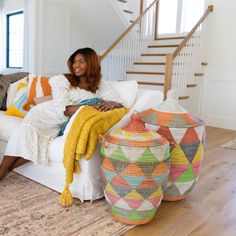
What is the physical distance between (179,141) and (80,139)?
2.10ft

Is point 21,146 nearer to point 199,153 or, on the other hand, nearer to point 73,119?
point 73,119

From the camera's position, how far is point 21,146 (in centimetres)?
199

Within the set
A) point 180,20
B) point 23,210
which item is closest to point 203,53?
point 180,20

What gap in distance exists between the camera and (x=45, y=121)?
216 centimetres

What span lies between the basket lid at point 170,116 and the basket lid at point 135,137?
0.22 meters

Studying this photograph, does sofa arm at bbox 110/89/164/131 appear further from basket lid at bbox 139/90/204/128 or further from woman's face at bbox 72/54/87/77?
woman's face at bbox 72/54/87/77

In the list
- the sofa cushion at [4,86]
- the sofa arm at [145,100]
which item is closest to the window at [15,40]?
the sofa cushion at [4,86]

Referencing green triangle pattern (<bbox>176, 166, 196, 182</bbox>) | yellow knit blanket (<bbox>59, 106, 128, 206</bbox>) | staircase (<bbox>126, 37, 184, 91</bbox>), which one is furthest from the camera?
staircase (<bbox>126, 37, 184, 91</bbox>)

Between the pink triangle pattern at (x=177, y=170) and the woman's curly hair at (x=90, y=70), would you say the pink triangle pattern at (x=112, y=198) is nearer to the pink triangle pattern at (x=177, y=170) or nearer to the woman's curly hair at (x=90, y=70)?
the pink triangle pattern at (x=177, y=170)

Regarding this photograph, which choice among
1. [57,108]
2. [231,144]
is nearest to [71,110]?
[57,108]

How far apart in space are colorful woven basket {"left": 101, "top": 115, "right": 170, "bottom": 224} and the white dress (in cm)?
60

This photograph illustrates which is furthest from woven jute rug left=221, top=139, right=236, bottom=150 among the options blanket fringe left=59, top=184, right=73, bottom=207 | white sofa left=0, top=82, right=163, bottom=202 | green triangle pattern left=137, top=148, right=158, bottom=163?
blanket fringe left=59, top=184, right=73, bottom=207

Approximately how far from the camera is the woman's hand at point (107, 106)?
6.59 ft

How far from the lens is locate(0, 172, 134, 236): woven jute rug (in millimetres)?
1553
